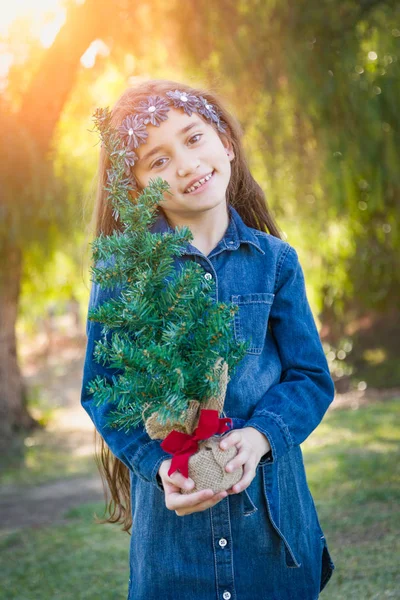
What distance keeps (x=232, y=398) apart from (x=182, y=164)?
588 millimetres

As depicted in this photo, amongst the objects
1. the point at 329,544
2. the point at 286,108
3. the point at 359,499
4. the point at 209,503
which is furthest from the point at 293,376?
the point at 286,108

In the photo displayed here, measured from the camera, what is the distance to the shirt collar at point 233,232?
1.83 meters

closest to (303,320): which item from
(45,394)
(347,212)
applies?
(347,212)

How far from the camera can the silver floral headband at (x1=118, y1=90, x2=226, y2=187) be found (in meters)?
1.74

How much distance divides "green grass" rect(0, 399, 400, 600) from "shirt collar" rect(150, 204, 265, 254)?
1707 mm

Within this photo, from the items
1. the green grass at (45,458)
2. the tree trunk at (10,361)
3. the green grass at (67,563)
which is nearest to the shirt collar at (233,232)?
the green grass at (67,563)

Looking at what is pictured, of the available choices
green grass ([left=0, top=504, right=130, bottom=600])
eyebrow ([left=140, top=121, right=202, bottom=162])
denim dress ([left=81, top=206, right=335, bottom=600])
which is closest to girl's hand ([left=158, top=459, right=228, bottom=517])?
denim dress ([left=81, top=206, right=335, bottom=600])

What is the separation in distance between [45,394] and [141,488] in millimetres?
12276

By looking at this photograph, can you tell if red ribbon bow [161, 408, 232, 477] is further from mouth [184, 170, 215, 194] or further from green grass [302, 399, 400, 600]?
green grass [302, 399, 400, 600]

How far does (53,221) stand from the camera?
6641 mm

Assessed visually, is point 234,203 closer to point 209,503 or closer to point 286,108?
point 209,503

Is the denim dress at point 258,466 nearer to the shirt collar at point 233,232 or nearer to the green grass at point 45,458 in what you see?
the shirt collar at point 233,232

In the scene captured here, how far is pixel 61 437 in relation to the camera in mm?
7836

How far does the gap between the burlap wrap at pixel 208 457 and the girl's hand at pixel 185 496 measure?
14 millimetres
